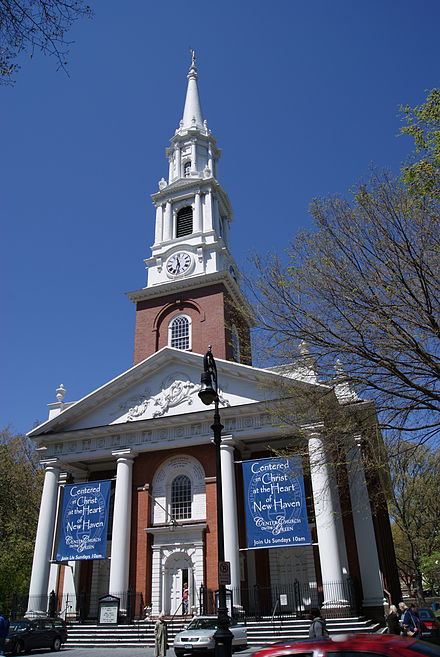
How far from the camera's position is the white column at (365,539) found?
20.5 meters

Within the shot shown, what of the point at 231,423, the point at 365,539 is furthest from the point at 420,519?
the point at 231,423

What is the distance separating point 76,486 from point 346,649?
22769 millimetres

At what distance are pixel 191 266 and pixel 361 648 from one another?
1228 inches

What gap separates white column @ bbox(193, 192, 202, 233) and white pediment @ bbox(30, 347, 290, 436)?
1294 cm

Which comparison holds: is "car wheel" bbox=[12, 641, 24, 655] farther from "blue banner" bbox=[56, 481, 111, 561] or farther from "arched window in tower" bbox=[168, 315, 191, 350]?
"arched window in tower" bbox=[168, 315, 191, 350]

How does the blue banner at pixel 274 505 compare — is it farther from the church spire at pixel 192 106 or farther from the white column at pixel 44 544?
the church spire at pixel 192 106

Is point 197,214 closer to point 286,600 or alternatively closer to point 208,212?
point 208,212

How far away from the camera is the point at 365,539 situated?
21500mm

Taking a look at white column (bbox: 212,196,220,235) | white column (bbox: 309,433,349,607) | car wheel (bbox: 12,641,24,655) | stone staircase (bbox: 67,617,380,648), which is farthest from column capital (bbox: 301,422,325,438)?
white column (bbox: 212,196,220,235)

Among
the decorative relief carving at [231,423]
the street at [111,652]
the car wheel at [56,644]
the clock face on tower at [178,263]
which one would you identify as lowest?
the street at [111,652]

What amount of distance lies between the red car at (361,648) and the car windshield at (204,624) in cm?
1177

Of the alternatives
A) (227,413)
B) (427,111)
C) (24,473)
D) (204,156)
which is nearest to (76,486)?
(227,413)

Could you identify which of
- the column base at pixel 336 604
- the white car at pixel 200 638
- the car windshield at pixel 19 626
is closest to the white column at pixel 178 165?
the column base at pixel 336 604

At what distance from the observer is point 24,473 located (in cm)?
3738
